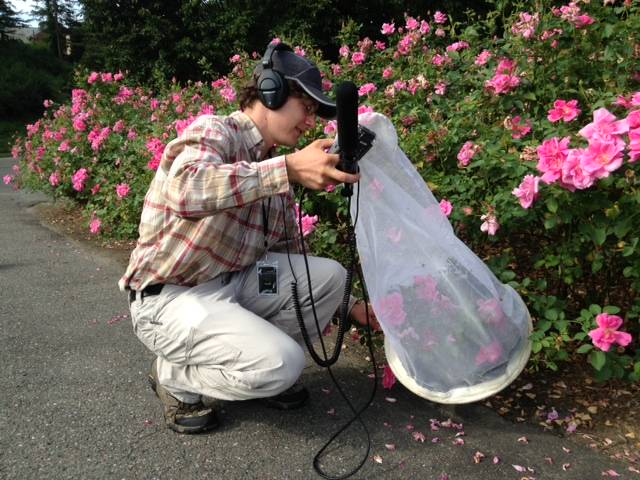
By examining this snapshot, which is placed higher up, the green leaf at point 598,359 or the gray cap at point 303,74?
the gray cap at point 303,74

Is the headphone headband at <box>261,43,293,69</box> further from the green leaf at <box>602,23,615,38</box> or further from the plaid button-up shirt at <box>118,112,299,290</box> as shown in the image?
the green leaf at <box>602,23,615,38</box>

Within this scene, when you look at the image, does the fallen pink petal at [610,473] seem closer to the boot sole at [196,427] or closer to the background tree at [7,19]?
the boot sole at [196,427]

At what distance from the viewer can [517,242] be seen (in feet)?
9.38

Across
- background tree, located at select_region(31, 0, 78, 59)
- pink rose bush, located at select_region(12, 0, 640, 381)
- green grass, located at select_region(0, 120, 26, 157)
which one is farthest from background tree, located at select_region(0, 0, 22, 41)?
pink rose bush, located at select_region(12, 0, 640, 381)

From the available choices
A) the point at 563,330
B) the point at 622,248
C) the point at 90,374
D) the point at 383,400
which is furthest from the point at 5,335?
the point at 622,248

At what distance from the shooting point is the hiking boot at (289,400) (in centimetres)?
252

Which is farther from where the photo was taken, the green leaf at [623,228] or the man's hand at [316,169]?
the green leaf at [623,228]

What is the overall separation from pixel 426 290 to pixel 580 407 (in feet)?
2.96

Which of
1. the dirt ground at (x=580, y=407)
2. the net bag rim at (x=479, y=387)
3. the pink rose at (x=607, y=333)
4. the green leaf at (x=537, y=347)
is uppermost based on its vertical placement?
the pink rose at (x=607, y=333)

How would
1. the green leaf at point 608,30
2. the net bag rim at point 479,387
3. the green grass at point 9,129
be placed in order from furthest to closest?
1. the green grass at point 9,129
2. the green leaf at point 608,30
3. the net bag rim at point 479,387

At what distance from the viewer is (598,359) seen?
2.12 meters

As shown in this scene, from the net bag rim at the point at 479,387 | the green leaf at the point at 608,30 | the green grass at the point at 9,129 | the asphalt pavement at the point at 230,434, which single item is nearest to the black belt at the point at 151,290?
the asphalt pavement at the point at 230,434

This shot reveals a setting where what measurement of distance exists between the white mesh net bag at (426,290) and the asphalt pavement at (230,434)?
0.80 ft

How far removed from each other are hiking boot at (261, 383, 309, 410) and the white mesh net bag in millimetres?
554
